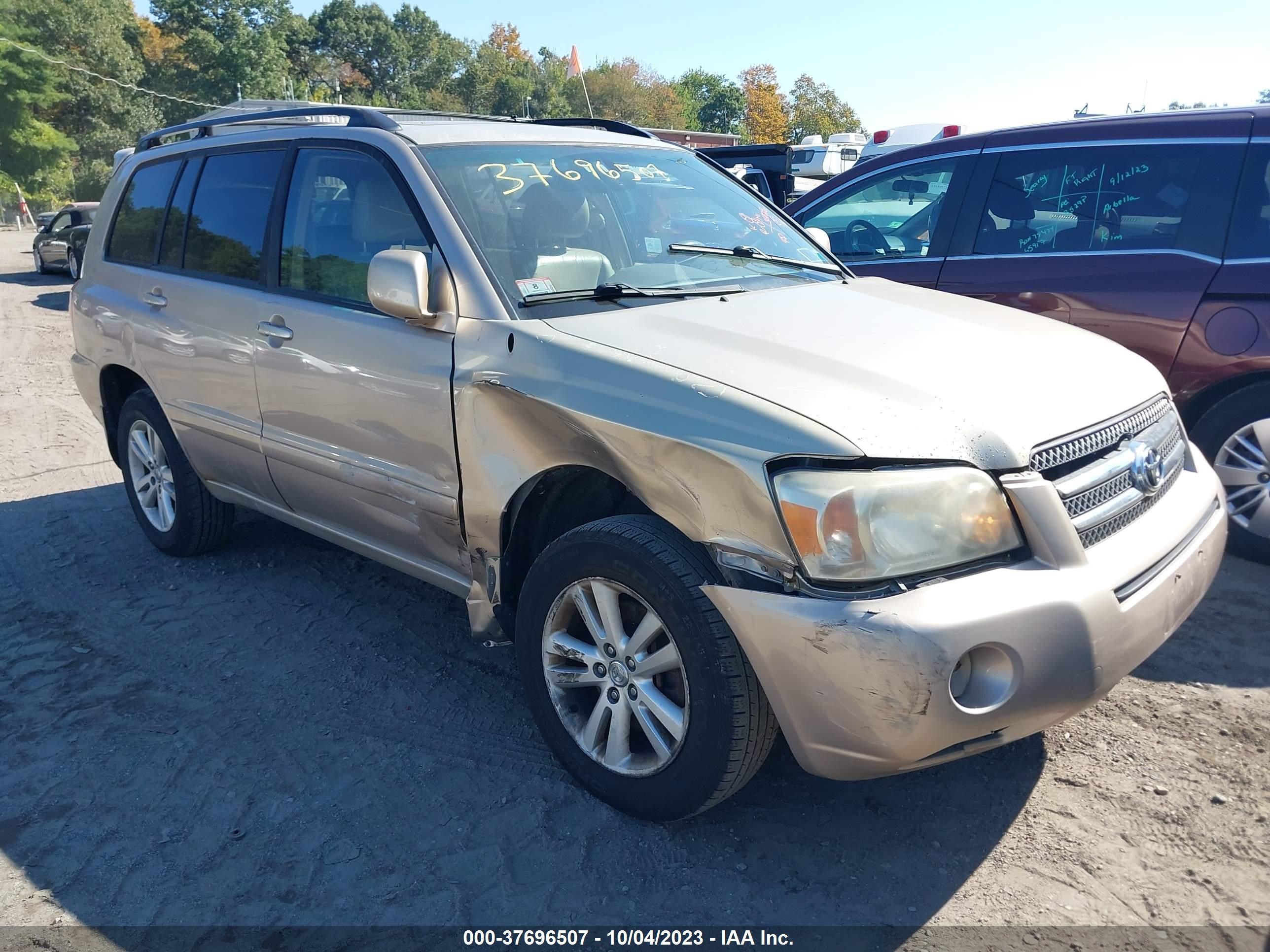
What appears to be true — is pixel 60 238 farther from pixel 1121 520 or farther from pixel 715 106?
pixel 715 106

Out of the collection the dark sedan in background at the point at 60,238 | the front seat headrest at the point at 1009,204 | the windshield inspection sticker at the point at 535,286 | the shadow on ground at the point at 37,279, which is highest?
the front seat headrest at the point at 1009,204

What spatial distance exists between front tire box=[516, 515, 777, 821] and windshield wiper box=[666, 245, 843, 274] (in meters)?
1.28

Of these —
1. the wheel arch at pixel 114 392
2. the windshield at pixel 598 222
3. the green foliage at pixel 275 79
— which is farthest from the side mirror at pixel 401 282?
the green foliage at pixel 275 79

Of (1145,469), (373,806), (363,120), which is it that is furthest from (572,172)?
(373,806)

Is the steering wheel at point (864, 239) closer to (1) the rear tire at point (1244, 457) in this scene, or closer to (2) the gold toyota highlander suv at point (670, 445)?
(2) the gold toyota highlander suv at point (670, 445)

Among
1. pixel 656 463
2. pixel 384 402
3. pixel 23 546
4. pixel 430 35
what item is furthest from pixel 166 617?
pixel 430 35

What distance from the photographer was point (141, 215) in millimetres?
4797

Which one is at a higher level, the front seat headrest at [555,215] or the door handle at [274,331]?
the front seat headrest at [555,215]

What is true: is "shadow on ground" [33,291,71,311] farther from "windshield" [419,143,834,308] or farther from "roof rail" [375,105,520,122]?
"windshield" [419,143,834,308]

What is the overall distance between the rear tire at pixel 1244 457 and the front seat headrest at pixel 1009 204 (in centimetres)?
131

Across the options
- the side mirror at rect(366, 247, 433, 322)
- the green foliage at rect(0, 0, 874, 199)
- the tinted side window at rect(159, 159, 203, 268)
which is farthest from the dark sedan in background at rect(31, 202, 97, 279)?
the green foliage at rect(0, 0, 874, 199)

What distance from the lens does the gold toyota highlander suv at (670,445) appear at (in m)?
2.27

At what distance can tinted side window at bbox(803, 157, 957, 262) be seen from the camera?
207 inches

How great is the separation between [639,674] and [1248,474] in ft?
10.3
